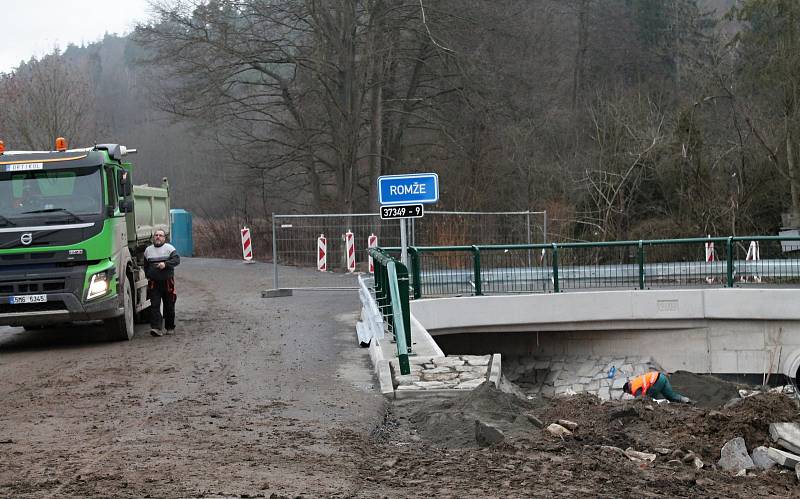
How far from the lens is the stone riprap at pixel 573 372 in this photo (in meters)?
19.8

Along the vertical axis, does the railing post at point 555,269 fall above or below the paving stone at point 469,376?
above

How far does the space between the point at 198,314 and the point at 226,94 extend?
15044 millimetres

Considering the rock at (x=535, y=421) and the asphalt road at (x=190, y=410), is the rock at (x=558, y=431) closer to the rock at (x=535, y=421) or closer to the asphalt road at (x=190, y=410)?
the rock at (x=535, y=421)

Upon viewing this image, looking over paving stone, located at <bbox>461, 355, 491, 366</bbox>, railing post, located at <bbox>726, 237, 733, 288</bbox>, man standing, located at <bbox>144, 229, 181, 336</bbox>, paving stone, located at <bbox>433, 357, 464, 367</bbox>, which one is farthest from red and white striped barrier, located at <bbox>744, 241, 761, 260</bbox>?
man standing, located at <bbox>144, 229, 181, 336</bbox>

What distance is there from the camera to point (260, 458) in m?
6.99

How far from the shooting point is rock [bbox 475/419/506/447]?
7582mm

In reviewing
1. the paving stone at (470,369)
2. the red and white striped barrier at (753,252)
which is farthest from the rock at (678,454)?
the red and white striped barrier at (753,252)

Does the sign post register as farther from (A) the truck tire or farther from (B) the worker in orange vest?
(B) the worker in orange vest

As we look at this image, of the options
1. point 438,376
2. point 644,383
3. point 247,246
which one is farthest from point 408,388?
point 247,246

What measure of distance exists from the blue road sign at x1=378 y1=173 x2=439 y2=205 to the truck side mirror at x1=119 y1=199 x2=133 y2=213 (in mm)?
3775

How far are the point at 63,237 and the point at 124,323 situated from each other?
1.74 meters

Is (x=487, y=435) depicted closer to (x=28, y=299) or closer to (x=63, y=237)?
(x=63, y=237)

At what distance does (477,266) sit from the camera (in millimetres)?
19047

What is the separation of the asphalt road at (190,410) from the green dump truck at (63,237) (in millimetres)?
662
